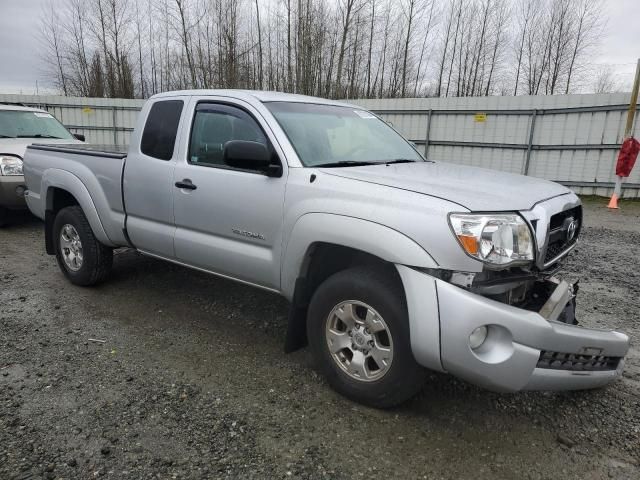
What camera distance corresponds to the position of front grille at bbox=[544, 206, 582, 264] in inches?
110

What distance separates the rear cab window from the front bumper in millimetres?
4070

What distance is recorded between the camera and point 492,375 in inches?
94.5

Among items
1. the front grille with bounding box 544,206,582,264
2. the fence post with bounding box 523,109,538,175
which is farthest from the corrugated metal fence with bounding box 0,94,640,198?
the front grille with bounding box 544,206,582,264

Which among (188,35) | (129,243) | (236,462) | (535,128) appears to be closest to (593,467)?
(236,462)

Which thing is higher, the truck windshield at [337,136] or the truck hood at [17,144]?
the truck windshield at [337,136]

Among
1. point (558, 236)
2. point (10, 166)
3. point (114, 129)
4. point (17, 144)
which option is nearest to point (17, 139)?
point (17, 144)

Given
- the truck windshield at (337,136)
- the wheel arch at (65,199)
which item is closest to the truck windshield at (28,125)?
the wheel arch at (65,199)

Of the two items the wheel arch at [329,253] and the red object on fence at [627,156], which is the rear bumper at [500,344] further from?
the red object on fence at [627,156]

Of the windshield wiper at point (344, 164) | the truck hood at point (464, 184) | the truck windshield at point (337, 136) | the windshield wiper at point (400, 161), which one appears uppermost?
the truck windshield at point (337, 136)

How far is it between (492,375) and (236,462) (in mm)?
1325

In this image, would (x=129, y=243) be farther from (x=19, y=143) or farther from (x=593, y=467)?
(x=19, y=143)

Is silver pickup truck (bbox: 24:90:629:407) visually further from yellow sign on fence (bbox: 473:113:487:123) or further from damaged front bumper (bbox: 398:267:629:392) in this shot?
yellow sign on fence (bbox: 473:113:487:123)

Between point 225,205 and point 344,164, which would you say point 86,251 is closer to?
point 225,205

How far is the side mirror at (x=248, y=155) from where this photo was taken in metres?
3.12
